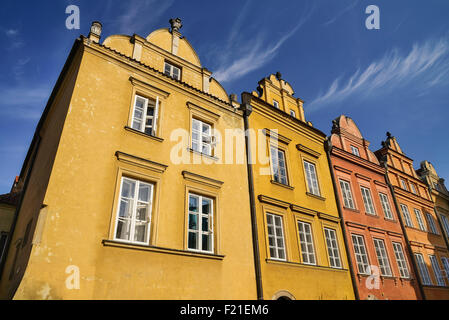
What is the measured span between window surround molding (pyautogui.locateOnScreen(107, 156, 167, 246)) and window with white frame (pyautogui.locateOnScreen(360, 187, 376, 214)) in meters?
11.9

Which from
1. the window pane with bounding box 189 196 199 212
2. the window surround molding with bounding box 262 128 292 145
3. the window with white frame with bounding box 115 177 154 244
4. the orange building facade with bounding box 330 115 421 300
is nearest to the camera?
the window with white frame with bounding box 115 177 154 244

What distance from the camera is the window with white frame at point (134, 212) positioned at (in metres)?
7.58

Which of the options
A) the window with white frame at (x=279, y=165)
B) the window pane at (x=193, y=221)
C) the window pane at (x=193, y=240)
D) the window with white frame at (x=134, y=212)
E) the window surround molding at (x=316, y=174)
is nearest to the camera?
the window with white frame at (x=134, y=212)

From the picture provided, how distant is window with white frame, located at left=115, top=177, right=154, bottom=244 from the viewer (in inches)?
298

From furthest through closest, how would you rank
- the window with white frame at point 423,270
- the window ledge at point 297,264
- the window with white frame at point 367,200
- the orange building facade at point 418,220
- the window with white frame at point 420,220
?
the window with white frame at point 420,220 → the orange building facade at point 418,220 → the window with white frame at point 423,270 → the window with white frame at point 367,200 → the window ledge at point 297,264

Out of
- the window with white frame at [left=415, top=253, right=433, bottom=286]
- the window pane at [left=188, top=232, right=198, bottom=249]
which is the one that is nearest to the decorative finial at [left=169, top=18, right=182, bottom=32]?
the window pane at [left=188, top=232, right=198, bottom=249]

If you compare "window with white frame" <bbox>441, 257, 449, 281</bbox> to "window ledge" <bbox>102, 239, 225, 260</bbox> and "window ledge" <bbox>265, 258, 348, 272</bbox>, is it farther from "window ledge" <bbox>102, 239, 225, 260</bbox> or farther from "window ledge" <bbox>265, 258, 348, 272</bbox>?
"window ledge" <bbox>102, 239, 225, 260</bbox>

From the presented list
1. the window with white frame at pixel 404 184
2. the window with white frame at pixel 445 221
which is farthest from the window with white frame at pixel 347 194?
the window with white frame at pixel 445 221

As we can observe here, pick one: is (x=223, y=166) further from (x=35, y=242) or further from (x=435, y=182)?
(x=435, y=182)

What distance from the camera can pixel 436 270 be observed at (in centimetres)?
1808

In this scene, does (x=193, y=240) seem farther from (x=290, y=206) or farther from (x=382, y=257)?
(x=382, y=257)

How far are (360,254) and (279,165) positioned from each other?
18.4 feet

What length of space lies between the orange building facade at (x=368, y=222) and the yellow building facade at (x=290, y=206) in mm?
1082

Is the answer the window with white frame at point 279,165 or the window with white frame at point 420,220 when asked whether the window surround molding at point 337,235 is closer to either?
the window with white frame at point 279,165
